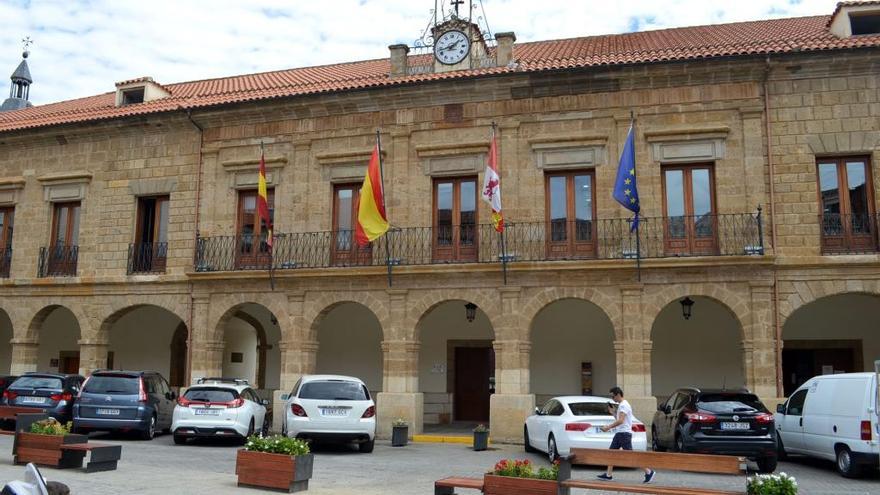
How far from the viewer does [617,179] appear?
50.9 ft

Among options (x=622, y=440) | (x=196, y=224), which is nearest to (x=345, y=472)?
(x=622, y=440)

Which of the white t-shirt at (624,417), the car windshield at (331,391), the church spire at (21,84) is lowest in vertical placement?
the white t-shirt at (624,417)

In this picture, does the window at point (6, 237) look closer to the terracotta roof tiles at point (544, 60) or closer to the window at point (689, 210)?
the terracotta roof tiles at point (544, 60)

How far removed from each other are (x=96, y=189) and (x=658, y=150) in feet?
47.5

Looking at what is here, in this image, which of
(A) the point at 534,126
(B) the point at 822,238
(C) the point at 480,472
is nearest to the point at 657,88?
(A) the point at 534,126

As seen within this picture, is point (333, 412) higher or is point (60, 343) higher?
point (60, 343)

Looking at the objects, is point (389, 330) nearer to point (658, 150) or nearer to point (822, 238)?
point (658, 150)

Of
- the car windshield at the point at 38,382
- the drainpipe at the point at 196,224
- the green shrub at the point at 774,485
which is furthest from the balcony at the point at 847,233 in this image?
the car windshield at the point at 38,382

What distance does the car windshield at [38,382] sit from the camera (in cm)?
1650

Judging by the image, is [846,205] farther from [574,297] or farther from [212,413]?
[212,413]

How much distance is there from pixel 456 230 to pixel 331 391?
5186mm

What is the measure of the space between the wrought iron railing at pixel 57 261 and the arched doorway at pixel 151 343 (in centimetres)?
227

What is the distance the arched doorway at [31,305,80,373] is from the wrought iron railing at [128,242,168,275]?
4909 millimetres

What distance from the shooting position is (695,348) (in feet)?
60.5
